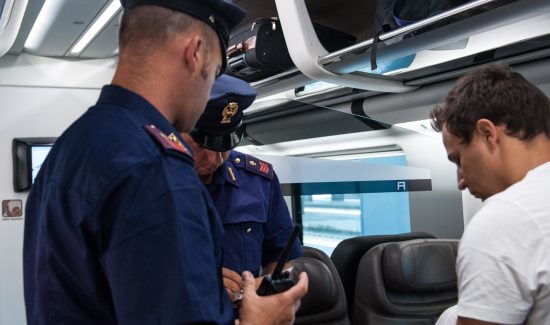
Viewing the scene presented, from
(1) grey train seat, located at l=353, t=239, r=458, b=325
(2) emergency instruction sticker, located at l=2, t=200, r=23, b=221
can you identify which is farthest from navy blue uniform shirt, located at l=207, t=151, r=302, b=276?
(2) emergency instruction sticker, located at l=2, t=200, r=23, b=221

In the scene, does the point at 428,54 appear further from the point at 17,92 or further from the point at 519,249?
the point at 17,92

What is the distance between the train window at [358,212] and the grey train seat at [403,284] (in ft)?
3.18

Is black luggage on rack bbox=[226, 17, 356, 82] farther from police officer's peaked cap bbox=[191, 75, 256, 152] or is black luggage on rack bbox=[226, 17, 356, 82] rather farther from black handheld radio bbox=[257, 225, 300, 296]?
black handheld radio bbox=[257, 225, 300, 296]

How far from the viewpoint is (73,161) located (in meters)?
0.96

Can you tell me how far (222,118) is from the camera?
187 centimetres

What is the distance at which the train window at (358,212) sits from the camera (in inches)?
149

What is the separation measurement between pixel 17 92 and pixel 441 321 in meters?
4.18

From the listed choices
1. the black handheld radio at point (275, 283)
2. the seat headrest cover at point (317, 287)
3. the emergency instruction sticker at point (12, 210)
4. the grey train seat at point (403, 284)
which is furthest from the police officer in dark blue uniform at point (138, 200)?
the emergency instruction sticker at point (12, 210)

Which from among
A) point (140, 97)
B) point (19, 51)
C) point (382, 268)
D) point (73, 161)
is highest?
point (19, 51)

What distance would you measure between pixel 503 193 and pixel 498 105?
0.26 m

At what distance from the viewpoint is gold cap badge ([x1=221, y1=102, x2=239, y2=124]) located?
188 centimetres

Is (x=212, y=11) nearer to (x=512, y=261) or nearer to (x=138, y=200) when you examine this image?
(x=138, y=200)

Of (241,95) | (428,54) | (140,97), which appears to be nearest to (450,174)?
(428,54)

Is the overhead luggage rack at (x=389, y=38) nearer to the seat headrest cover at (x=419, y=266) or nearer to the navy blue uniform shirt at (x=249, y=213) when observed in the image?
the navy blue uniform shirt at (x=249, y=213)
